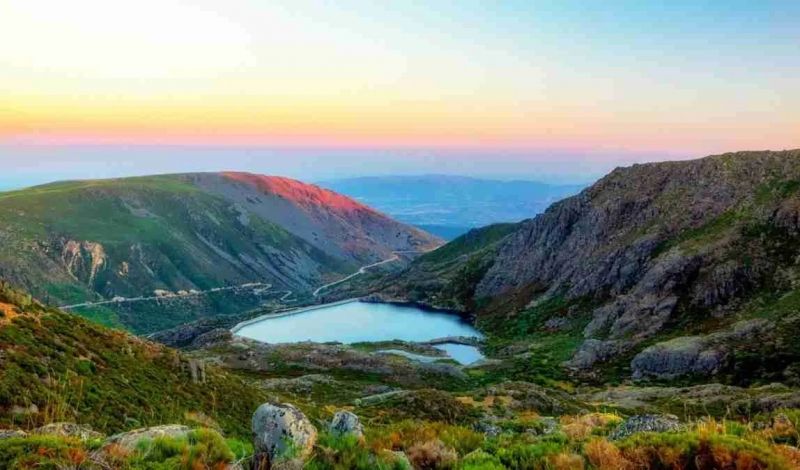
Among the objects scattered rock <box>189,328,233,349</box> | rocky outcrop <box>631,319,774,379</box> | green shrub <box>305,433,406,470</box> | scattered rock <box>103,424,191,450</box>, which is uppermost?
scattered rock <box>103,424,191,450</box>

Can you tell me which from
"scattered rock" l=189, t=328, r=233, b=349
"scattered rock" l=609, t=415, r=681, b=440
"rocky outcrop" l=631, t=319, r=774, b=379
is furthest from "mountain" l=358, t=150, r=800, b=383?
"scattered rock" l=189, t=328, r=233, b=349

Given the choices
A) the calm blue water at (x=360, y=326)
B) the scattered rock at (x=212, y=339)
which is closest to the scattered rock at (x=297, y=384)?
the scattered rock at (x=212, y=339)

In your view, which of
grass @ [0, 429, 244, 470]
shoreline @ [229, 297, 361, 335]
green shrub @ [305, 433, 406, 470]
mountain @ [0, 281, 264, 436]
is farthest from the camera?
shoreline @ [229, 297, 361, 335]

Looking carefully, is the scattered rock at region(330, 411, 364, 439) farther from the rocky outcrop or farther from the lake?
the lake

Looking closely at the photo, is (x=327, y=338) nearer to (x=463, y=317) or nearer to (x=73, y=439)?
(x=463, y=317)

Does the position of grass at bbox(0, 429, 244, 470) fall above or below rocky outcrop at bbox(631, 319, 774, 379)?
above

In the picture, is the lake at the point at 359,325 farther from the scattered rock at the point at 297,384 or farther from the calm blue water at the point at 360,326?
the scattered rock at the point at 297,384

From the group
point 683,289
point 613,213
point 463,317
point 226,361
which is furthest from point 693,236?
point 226,361
